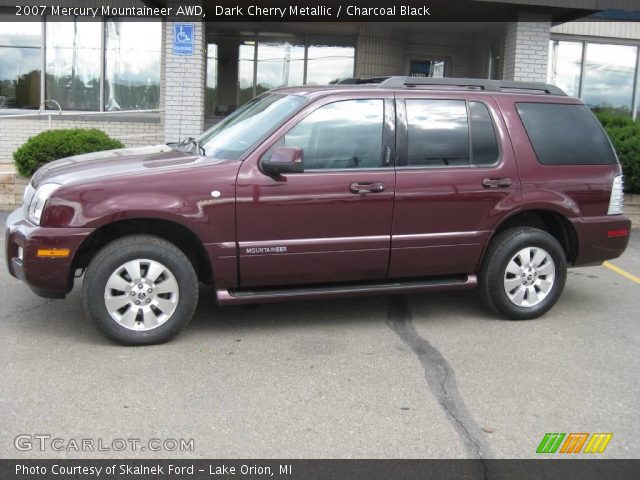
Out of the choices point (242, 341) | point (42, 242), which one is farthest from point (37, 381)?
point (242, 341)

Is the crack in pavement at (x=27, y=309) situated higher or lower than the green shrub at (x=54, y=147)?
lower

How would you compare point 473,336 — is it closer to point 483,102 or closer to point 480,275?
point 480,275

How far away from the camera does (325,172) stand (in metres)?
5.14

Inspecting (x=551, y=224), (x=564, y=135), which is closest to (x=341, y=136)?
(x=564, y=135)

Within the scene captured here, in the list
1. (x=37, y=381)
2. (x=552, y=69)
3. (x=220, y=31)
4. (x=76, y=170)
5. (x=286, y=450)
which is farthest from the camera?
(x=552, y=69)

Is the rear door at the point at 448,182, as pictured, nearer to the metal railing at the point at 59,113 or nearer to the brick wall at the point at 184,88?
the brick wall at the point at 184,88

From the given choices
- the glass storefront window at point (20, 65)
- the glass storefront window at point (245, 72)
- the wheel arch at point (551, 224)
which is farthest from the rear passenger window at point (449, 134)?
the glass storefront window at point (20, 65)

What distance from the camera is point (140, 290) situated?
15.9 ft

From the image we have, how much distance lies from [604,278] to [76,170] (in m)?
5.48

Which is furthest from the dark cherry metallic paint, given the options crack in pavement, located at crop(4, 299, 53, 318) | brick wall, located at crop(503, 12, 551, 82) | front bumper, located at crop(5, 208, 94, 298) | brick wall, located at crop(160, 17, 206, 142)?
brick wall, located at crop(503, 12, 551, 82)

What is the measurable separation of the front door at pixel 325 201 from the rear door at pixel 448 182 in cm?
14

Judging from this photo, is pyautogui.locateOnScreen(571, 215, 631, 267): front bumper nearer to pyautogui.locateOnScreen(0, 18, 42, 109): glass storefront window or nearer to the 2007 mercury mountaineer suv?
the 2007 mercury mountaineer suv

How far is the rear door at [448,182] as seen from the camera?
17.6 feet

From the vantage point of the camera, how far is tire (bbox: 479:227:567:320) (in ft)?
18.6
